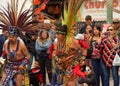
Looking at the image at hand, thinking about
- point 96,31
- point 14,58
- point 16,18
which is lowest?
point 14,58

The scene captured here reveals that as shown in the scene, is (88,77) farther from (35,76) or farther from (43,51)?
(43,51)

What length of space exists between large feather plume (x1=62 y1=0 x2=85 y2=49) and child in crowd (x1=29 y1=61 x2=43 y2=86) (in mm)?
2549

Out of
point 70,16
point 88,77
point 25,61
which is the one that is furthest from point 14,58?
point 88,77

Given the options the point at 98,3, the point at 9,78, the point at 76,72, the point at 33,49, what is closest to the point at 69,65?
the point at 76,72

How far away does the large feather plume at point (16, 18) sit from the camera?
34.0 ft

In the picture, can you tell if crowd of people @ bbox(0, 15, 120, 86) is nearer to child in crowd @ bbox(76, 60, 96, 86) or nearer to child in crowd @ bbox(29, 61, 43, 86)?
child in crowd @ bbox(76, 60, 96, 86)

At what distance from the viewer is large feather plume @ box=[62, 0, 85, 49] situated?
9586 millimetres

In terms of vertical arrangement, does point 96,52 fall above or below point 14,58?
below

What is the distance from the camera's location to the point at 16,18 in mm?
10398

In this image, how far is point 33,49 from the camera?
12.9 metres

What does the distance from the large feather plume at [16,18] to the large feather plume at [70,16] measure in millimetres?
993

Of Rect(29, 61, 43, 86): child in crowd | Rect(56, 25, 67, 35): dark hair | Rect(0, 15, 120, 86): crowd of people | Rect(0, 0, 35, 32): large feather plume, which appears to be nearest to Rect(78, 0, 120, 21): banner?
Rect(29, 61, 43, 86): child in crowd

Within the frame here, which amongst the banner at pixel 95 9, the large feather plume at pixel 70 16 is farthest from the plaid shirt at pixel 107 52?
the banner at pixel 95 9

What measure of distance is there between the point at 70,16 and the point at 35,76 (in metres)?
2.87
